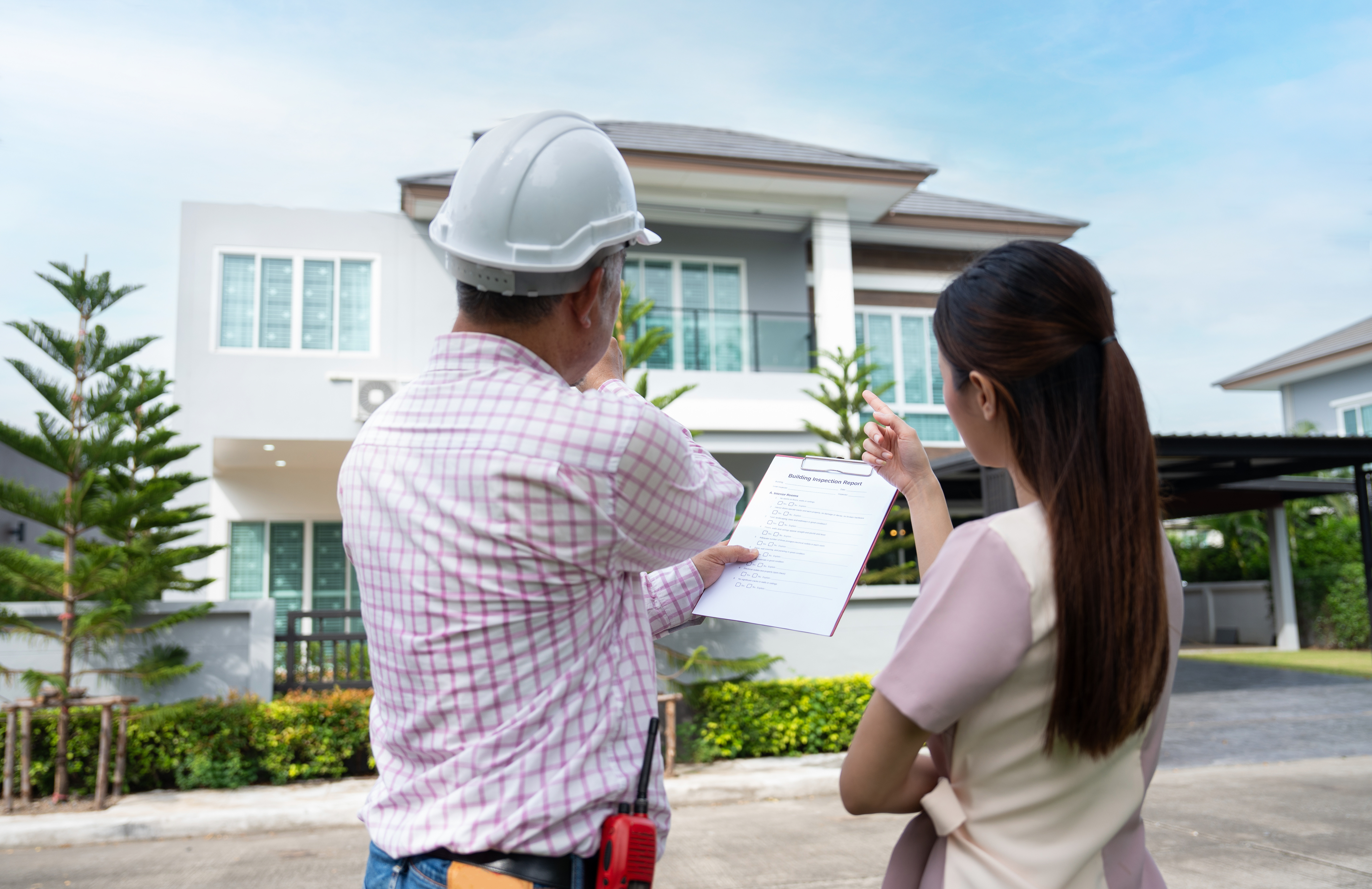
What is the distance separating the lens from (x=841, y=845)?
5691 millimetres

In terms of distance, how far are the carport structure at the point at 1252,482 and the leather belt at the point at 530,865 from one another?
4.85m

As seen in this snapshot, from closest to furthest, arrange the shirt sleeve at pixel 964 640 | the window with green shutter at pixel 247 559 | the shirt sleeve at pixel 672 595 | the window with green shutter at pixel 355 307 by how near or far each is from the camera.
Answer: the shirt sleeve at pixel 964 640
the shirt sleeve at pixel 672 595
the window with green shutter at pixel 355 307
the window with green shutter at pixel 247 559

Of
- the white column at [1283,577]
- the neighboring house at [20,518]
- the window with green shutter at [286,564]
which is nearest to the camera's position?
the window with green shutter at [286,564]

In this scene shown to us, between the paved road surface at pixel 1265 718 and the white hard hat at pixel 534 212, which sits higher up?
the white hard hat at pixel 534 212

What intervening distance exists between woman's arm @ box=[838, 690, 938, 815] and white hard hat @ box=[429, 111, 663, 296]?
705 mm

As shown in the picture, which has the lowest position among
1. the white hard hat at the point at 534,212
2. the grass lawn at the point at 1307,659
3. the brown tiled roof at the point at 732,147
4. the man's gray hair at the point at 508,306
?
the grass lawn at the point at 1307,659

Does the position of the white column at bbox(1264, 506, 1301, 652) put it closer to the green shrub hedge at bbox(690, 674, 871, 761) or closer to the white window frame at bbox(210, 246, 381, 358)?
the green shrub hedge at bbox(690, 674, 871, 761)

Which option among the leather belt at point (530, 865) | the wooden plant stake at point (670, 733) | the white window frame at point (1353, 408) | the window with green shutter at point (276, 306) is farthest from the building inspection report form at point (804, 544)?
the white window frame at point (1353, 408)

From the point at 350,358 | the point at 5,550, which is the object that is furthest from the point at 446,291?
the point at 5,550

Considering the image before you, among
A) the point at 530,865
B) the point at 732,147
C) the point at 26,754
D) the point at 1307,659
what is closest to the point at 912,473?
the point at 530,865

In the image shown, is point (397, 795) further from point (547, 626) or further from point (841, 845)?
point (841, 845)

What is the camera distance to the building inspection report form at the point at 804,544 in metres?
1.54

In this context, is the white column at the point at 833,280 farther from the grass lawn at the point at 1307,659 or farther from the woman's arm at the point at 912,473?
the woman's arm at the point at 912,473

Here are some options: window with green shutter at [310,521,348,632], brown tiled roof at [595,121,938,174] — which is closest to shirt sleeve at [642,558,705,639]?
brown tiled roof at [595,121,938,174]
